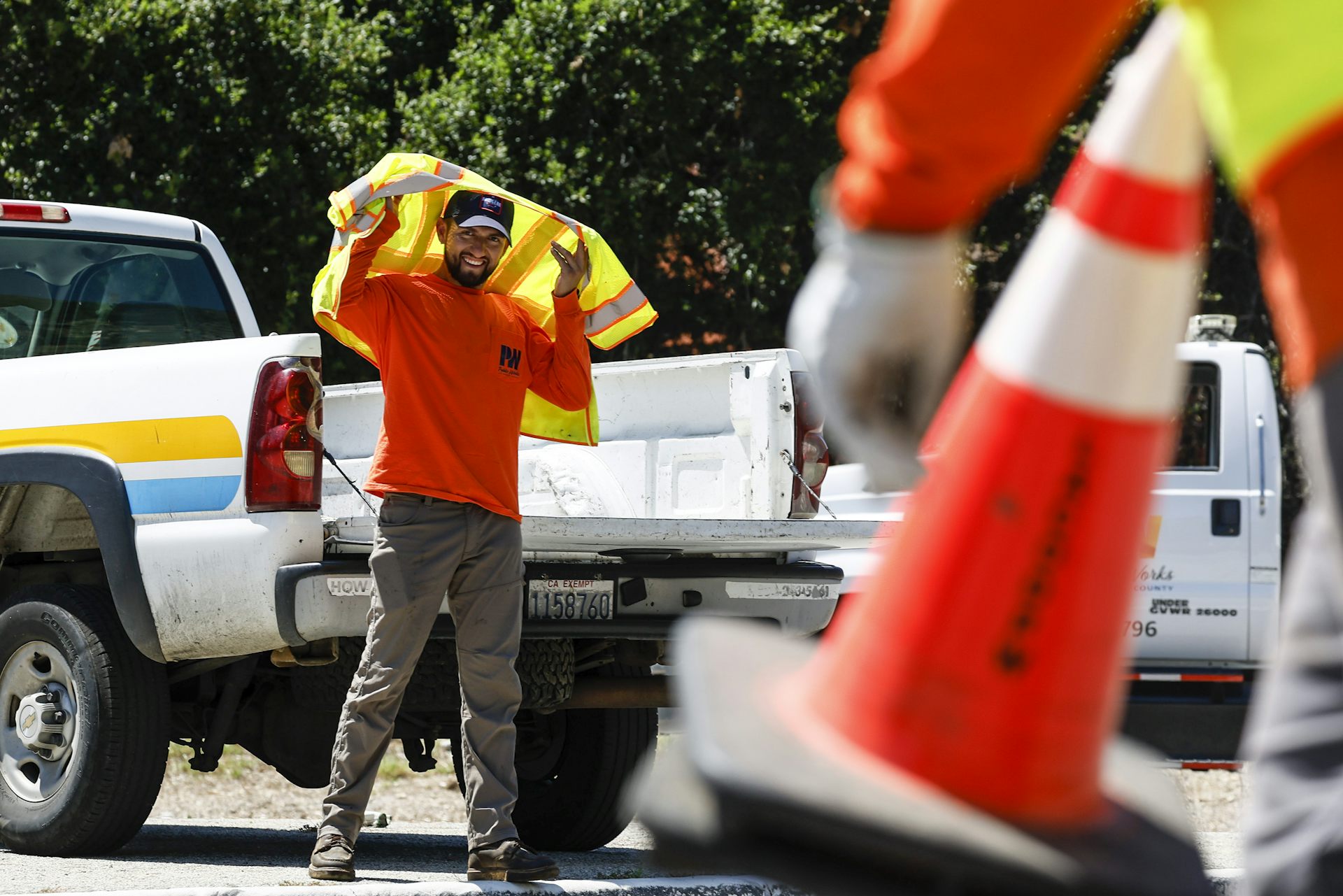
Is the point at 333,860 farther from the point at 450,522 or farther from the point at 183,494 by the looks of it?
the point at 183,494

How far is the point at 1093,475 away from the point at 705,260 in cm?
1340

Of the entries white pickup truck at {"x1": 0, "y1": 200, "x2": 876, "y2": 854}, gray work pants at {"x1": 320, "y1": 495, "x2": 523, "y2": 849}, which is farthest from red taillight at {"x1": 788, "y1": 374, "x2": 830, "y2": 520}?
gray work pants at {"x1": 320, "y1": 495, "x2": 523, "y2": 849}

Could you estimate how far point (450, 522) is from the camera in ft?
17.9

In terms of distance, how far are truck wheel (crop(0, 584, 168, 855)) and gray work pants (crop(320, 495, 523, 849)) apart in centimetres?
80

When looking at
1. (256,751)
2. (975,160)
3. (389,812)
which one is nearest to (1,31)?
(389,812)

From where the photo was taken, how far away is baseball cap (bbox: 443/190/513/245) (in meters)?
5.66

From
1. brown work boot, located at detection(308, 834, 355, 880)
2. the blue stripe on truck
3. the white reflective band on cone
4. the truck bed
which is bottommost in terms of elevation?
brown work boot, located at detection(308, 834, 355, 880)

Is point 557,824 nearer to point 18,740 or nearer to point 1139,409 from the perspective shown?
point 18,740

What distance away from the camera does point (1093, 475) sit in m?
1.73

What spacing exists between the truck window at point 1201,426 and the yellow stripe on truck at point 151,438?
6.07 metres

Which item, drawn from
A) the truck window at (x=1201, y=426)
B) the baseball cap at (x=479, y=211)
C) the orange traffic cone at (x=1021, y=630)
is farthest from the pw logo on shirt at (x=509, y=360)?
the truck window at (x=1201, y=426)

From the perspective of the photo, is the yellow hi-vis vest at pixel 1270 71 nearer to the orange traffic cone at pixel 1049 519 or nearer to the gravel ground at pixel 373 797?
the orange traffic cone at pixel 1049 519

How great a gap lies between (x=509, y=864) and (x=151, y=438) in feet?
5.80

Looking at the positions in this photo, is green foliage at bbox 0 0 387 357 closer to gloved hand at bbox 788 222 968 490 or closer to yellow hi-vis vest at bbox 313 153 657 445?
yellow hi-vis vest at bbox 313 153 657 445
